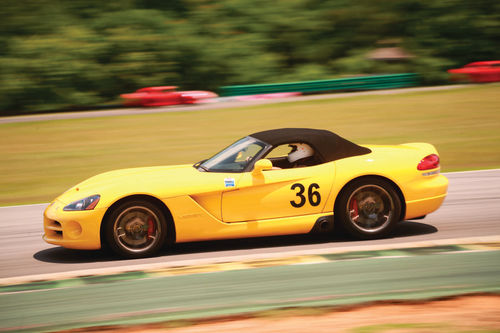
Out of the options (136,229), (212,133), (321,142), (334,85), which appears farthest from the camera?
(334,85)

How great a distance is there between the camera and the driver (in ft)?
23.0

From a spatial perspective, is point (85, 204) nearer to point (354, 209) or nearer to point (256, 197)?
point (256, 197)

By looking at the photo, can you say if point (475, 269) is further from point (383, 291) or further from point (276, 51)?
point (276, 51)

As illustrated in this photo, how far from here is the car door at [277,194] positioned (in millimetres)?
6621

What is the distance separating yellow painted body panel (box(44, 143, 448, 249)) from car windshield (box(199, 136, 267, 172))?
169 millimetres

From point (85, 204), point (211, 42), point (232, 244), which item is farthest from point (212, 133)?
point (211, 42)

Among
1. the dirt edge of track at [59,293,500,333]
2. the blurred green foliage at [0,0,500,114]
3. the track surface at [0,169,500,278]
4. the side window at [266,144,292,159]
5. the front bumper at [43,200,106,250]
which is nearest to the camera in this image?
the dirt edge of track at [59,293,500,333]

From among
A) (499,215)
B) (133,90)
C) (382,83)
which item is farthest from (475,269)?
(133,90)

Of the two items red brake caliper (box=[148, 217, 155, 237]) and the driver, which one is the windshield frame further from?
red brake caliper (box=[148, 217, 155, 237])

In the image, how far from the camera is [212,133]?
17203 mm

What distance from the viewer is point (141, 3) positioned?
32.0 m

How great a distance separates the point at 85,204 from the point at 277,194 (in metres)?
1.97

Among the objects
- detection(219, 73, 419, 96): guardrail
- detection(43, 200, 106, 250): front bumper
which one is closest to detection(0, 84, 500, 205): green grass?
detection(219, 73, 419, 96): guardrail

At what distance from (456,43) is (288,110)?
50.4 feet
